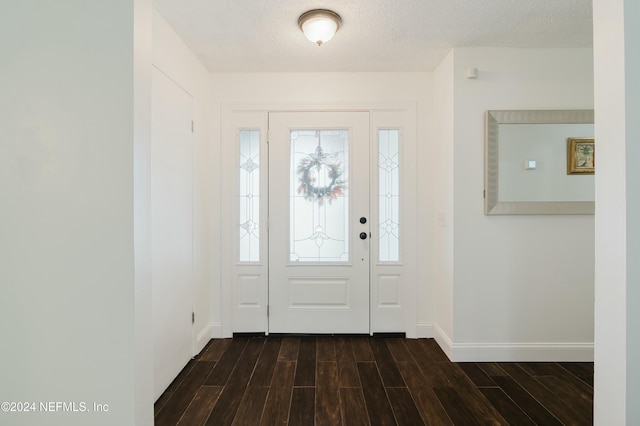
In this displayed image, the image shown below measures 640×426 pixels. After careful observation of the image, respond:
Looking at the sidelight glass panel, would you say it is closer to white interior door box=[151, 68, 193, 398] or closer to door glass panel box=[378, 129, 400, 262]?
white interior door box=[151, 68, 193, 398]

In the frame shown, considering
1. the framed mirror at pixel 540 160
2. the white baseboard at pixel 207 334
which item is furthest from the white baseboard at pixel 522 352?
the white baseboard at pixel 207 334

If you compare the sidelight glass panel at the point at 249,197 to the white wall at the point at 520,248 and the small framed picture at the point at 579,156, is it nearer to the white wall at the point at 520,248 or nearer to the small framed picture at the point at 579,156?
the white wall at the point at 520,248

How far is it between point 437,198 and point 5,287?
2.90 meters

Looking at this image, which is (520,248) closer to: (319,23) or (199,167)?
(319,23)

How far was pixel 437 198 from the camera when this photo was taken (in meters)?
2.82

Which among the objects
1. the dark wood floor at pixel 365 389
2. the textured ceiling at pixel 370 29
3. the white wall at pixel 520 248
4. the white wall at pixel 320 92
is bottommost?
the dark wood floor at pixel 365 389

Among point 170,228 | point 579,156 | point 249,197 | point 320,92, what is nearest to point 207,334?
A: point 170,228

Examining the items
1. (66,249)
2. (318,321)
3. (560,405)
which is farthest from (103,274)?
(560,405)

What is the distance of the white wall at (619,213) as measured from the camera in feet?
3.30

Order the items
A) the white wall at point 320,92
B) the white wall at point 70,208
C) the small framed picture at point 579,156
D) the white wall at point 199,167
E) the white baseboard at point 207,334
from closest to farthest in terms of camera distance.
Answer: the white wall at point 70,208 → the white wall at point 199,167 → the small framed picture at point 579,156 → the white baseboard at point 207,334 → the white wall at point 320,92

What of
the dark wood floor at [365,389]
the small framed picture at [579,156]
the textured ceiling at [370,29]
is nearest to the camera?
the dark wood floor at [365,389]

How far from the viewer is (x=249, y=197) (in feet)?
9.61

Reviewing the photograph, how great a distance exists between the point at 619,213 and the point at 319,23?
74.6 inches

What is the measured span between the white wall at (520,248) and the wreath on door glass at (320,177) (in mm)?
1093
